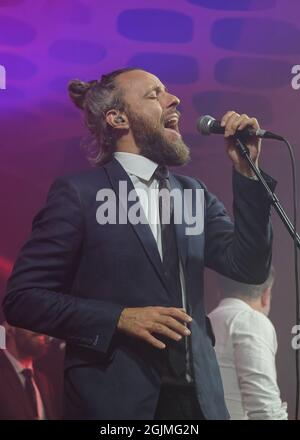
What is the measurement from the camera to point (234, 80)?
2277mm

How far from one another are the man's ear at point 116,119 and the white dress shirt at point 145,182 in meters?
0.08

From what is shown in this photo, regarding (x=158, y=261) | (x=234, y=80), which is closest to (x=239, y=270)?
(x=158, y=261)

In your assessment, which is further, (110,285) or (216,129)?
(110,285)

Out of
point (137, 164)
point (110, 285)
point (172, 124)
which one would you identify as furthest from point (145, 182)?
point (110, 285)

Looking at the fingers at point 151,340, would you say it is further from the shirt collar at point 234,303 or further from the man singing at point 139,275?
the shirt collar at point 234,303

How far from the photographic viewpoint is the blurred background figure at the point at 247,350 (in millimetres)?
2014

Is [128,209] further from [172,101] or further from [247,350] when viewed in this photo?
[247,350]

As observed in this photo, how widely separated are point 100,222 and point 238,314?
54cm

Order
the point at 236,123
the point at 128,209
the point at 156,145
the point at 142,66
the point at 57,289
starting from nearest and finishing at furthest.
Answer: the point at 236,123 → the point at 57,289 → the point at 128,209 → the point at 156,145 → the point at 142,66

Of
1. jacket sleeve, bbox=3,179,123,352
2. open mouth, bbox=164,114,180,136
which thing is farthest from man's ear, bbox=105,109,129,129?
jacket sleeve, bbox=3,179,123,352

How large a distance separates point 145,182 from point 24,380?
696mm

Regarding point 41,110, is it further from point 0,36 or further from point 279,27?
point 279,27

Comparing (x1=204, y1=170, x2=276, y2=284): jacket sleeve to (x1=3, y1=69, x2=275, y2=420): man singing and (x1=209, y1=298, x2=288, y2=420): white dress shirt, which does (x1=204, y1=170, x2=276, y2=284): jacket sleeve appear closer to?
(x1=3, y1=69, x2=275, y2=420): man singing

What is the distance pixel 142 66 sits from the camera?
7.35ft
